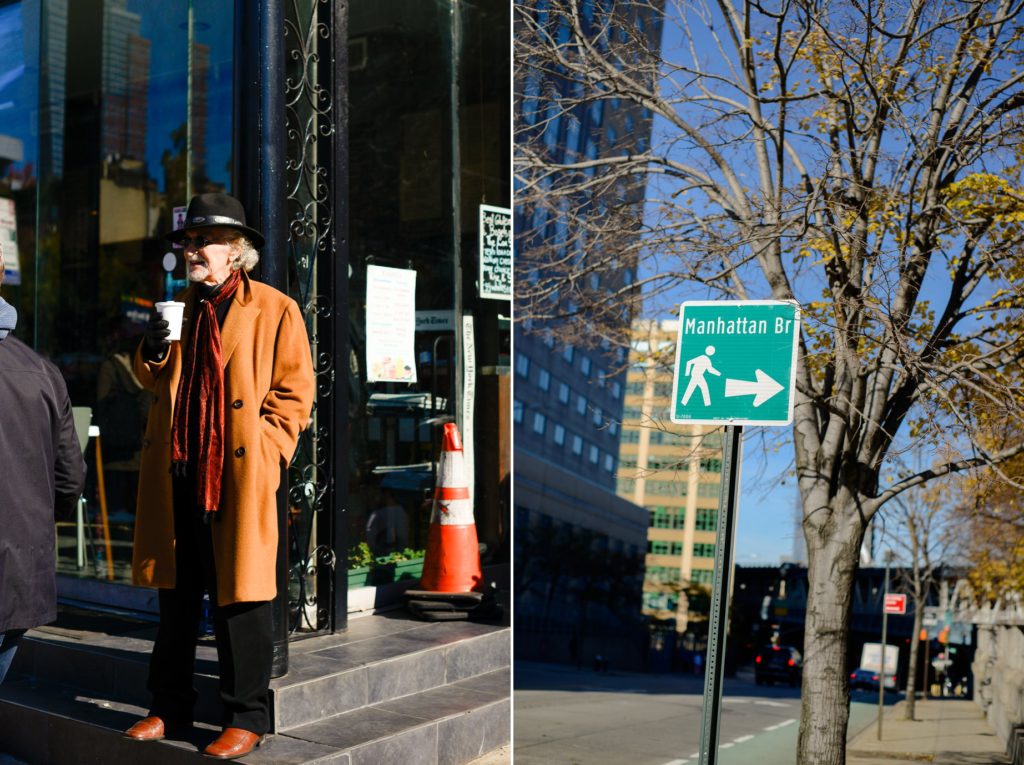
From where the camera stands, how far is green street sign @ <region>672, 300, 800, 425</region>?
5066mm

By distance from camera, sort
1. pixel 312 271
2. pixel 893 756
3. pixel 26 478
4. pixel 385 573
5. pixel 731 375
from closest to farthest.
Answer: pixel 26 478
pixel 731 375
pixel 312 271
pixel 385 573
pixel 893 756

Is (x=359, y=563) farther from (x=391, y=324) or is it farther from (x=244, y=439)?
(x=244, y=439)

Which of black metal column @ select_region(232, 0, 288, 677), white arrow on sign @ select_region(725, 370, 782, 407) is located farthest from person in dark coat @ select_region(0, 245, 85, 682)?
white arrow on sign @ select_region(725, 370, 782, 407)

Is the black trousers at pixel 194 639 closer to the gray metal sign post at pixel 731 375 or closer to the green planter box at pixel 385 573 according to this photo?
the gray metal sign post at pixel 731 375

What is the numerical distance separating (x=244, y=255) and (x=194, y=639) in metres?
1.69

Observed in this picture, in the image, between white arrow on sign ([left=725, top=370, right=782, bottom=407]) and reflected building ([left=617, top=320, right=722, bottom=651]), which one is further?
reflected building ([left=617, top=320, right=722, bottom=651])

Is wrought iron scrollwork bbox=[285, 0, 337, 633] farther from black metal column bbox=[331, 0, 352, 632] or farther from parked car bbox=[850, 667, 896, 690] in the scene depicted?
parked car bbox=[850, 667, 896, 690]

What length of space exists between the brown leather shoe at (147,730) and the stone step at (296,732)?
36 millimetres

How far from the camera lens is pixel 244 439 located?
4570 mm

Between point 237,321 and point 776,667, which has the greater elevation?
point 237,321

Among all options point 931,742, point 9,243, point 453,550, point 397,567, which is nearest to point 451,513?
point 453,550

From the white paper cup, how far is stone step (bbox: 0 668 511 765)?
1.72 meters

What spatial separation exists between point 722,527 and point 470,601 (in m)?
2.58

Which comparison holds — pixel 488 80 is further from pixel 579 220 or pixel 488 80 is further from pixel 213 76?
pixel 579 220
